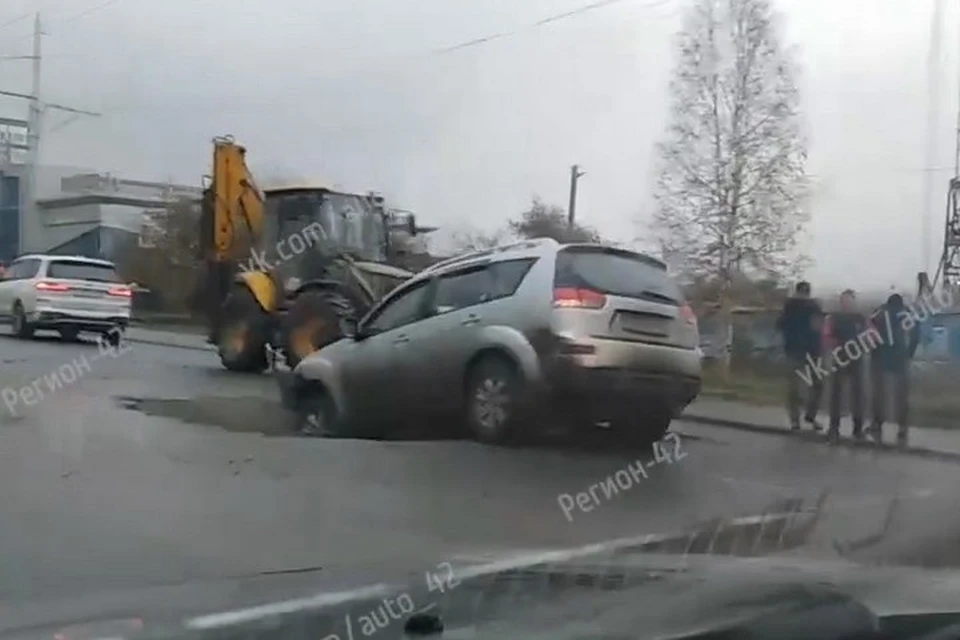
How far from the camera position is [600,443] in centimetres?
886

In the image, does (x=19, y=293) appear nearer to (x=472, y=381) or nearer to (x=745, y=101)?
(x=472, y=381)

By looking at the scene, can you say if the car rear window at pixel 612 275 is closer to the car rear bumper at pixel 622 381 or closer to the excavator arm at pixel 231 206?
the car rear bumper at pixel 622 381

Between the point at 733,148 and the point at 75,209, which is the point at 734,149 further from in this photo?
the point at 75,209

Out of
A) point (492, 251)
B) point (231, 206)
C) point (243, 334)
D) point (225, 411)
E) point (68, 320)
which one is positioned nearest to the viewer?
point (492, 251)

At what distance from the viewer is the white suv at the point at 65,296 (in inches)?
553

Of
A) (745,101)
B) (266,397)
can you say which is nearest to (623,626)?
(745,101)

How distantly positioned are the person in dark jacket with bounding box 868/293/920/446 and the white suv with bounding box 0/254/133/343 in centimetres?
729

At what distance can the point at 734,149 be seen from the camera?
6.98m

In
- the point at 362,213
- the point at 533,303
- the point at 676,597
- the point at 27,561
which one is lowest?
the point at 27,561

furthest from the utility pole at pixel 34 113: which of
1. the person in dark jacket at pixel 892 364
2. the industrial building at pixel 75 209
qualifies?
the person in dark jacket at pixel 892 364

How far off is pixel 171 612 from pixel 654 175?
13.9 ft

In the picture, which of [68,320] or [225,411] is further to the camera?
[68,320]

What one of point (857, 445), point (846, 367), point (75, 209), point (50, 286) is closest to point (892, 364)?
point (846, 367)

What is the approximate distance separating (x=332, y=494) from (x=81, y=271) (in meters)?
7.11
